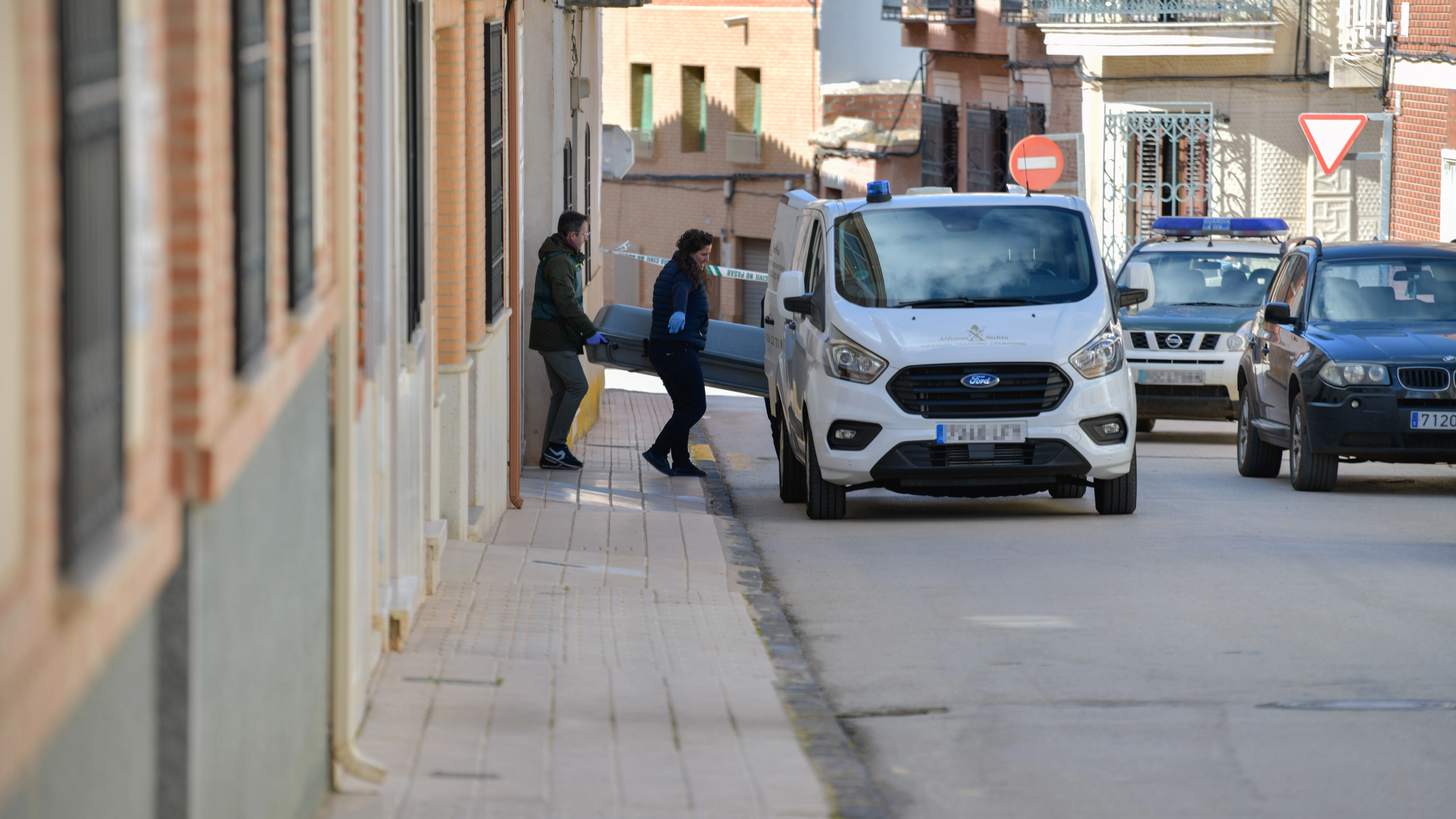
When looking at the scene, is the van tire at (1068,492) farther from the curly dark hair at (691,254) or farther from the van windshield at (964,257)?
the curly dark hair at (691,254)

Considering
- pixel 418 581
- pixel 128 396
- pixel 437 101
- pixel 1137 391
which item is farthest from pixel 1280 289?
pixel 128 396

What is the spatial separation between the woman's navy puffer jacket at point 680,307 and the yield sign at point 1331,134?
10.3m

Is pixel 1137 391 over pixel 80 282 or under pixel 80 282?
under

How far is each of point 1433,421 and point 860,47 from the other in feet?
110

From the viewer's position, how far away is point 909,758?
6.14m

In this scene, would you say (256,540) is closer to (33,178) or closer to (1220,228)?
(33,178)

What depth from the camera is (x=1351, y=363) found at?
13555 millimetres

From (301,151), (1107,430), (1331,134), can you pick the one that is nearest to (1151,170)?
(1331,134)

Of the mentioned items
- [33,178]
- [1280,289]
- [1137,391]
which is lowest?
[1137,391]

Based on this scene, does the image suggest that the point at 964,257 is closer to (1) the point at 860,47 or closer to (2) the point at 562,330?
(2) the point at 562,330

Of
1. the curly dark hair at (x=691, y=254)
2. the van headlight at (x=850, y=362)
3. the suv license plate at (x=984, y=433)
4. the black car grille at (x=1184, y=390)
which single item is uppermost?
the curly dark hair at (x=691, y=254)

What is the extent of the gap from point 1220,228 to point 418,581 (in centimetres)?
1405

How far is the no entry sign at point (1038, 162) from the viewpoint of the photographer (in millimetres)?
25953

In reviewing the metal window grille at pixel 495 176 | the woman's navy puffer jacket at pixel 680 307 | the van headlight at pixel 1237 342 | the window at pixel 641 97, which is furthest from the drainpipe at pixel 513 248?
the window at pixel 641 97
